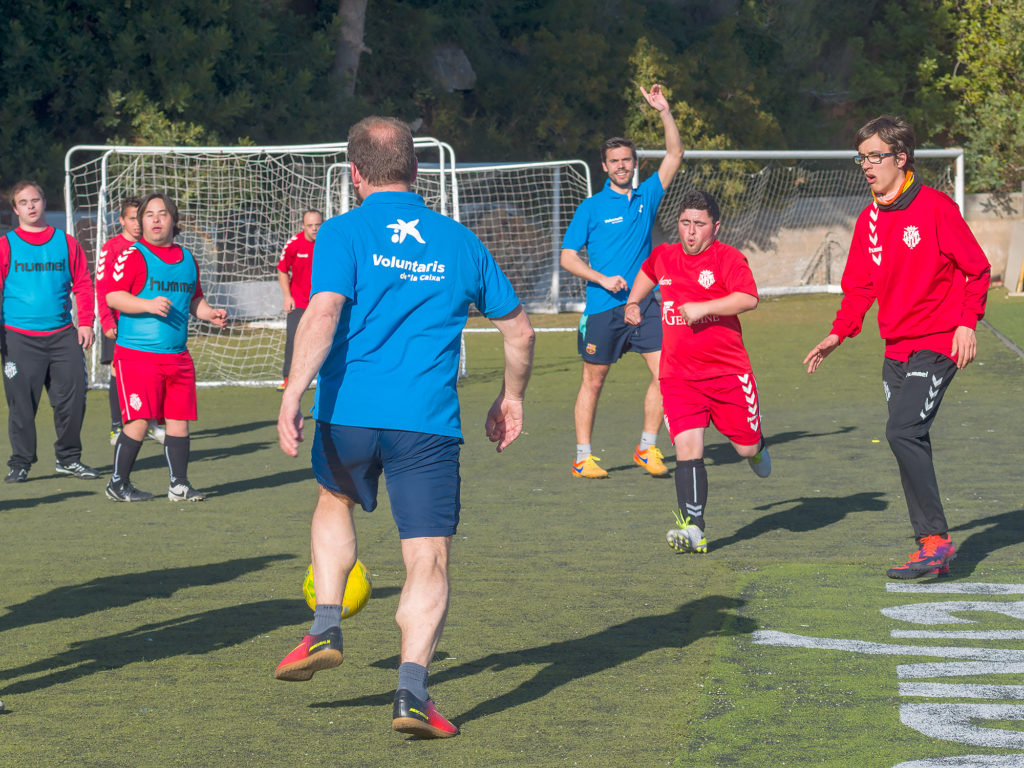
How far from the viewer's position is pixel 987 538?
270 inches

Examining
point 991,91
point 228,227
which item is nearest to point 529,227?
point 228,227

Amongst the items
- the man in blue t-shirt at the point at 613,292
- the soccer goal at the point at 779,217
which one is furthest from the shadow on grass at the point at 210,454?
the soccer goal at the point at 779,217

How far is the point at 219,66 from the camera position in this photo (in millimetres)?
23719

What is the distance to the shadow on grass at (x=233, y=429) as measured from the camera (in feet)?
38.2

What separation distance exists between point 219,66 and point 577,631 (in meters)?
20.0

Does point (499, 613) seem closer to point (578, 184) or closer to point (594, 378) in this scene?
point (594, 378)

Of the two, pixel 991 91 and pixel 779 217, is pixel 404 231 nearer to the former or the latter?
pixel 779 217

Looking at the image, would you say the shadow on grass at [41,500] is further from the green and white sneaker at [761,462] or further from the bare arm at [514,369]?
the bare arm at [514,369]

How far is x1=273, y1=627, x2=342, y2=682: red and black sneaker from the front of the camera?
425 centimetres

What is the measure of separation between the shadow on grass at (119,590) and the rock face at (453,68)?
78.9 feet

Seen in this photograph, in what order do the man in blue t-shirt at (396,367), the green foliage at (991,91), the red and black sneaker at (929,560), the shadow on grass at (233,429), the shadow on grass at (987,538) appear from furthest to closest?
the green foliage at (991,91)
the shadow on grass at (233,429)
the shadow on grass at (987,538)
the red and black sneaker at (929,560)
the man in blue t-shirt at (396,367)

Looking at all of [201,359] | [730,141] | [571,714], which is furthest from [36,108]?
[571,714]

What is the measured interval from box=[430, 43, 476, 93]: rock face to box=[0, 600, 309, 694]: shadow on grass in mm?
24905

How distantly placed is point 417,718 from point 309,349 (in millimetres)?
1082
